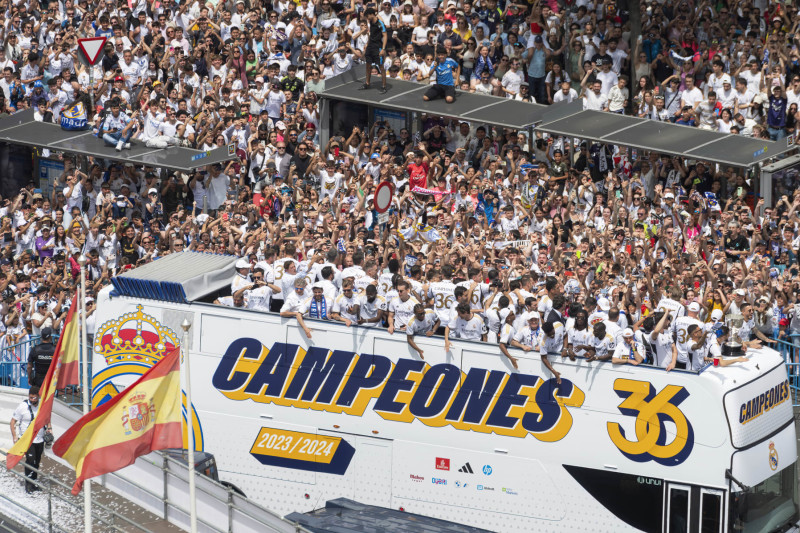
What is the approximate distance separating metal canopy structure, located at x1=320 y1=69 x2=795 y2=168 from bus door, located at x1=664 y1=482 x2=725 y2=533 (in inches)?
379

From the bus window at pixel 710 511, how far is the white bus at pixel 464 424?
0.02 m

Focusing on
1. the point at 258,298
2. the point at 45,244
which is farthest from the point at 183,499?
the point at 45,244

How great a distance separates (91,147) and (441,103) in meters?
7.12

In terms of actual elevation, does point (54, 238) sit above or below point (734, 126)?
below

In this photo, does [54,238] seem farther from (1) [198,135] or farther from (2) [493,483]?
(2) [493,483]

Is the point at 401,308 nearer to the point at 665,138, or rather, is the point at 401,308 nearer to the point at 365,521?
the point at 365,521

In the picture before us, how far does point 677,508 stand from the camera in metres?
16.3

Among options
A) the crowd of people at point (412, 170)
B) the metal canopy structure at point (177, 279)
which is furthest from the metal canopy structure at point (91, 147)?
the metal canopy structure at point (177, 279)

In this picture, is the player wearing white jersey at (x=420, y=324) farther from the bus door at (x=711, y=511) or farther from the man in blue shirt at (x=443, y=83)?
the man in blue shirt at (x=443, y=83)

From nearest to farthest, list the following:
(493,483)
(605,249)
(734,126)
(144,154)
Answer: (493,483)
(605,249)
(734,126)
(144,154)

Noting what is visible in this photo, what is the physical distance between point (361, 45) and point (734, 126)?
8.00 metres

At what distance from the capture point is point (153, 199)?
90.7 ft

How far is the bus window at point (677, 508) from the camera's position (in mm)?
16219

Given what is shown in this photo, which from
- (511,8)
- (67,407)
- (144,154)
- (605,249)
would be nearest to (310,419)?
(67,407)
